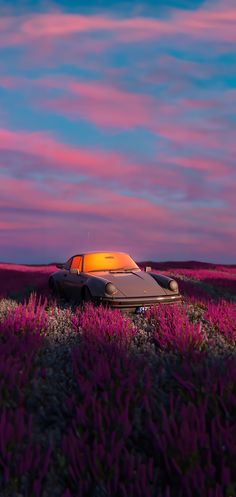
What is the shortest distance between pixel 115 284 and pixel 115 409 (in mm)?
5585

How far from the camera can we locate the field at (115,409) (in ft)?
11.3

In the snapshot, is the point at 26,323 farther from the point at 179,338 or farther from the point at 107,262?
the point at 107,262

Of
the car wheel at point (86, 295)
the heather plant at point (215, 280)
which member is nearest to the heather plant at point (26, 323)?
the car wheel at point (86, 295)

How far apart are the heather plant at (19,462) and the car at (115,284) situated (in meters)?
5.62

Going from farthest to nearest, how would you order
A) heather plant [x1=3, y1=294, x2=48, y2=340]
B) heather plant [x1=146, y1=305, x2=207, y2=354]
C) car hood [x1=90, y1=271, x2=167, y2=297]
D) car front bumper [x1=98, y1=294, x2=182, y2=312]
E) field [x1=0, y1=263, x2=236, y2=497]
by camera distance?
car hood [x1=90, y1=271, x2=167, y2=297] → car front bumper [x1=98, y1=294, x2=182, y2=312] → heather plant [x1=3, y1=294, x2=48, y2=340] → heather plant [x1=146, y1=305, x2=207, y2=354] → field [x1=0, y1=263, x2=236, y2=497]

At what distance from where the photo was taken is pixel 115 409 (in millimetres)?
4281

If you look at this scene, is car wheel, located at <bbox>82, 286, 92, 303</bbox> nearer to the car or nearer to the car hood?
the car

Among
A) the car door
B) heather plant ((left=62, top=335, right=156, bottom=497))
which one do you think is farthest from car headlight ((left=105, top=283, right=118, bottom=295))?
heather plant ((left=62, top=335, right=156, bottom=497))

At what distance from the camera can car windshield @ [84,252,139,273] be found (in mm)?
11250

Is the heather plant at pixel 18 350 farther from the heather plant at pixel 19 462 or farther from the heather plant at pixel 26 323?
the heather plant at pixel 19 462

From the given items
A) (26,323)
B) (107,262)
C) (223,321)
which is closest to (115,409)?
(26,323)

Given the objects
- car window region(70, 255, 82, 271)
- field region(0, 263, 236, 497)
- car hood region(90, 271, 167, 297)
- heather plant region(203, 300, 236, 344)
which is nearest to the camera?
field region(0, 263, 236, 497)

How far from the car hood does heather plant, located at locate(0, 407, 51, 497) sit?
576 cm

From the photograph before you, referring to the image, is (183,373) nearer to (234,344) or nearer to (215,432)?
(215,432)
